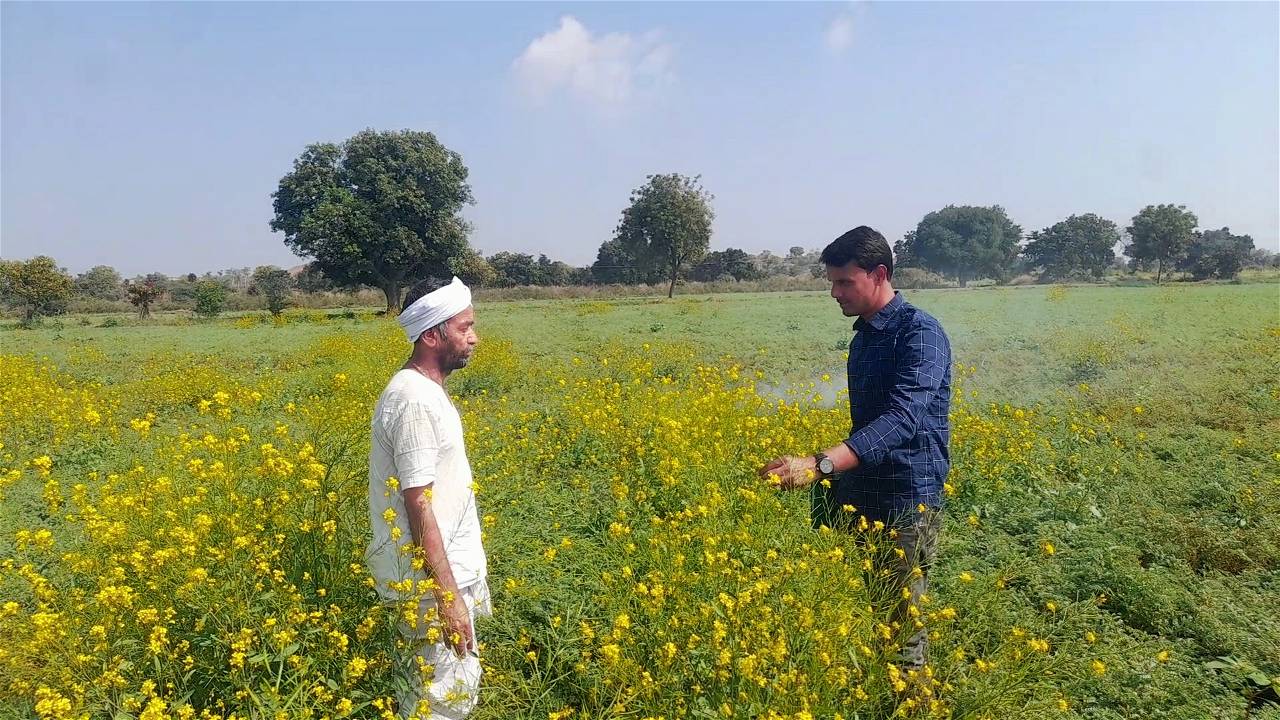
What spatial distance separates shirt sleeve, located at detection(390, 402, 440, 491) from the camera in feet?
6.40

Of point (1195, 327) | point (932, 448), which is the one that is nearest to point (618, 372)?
point (932, 448)

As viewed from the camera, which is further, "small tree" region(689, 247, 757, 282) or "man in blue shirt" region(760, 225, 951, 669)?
"small tree" region(689, 247, 757, 282)

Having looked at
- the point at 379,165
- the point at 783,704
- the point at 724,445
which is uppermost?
the point at 379,165

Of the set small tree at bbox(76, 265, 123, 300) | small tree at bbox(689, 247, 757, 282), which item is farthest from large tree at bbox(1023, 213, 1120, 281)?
small tree at bbox(76, 265, 123, 300)

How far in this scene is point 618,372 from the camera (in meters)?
9.97

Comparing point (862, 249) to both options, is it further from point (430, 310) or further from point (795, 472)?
point (430, 310)

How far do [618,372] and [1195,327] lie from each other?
13320mm

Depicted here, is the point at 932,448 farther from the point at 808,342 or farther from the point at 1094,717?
the point at 808,342

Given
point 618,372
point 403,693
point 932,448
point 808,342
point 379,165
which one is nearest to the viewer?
point 403,693

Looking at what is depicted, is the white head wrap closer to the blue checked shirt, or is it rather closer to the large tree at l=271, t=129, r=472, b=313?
the blue checked shirt

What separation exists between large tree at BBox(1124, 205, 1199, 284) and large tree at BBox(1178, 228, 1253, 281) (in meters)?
1.39

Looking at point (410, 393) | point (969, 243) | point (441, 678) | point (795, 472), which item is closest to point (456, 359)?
point (410, 393)

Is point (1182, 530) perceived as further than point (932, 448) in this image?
Yes

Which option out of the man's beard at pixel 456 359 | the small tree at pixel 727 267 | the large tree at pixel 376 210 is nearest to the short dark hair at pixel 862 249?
the man's beard at pixel 456 359
